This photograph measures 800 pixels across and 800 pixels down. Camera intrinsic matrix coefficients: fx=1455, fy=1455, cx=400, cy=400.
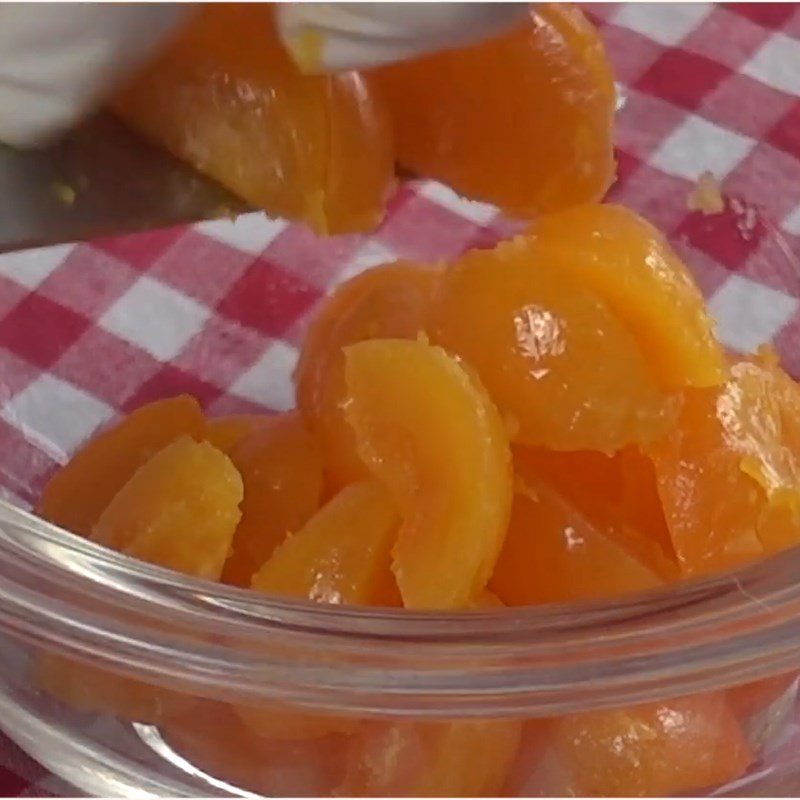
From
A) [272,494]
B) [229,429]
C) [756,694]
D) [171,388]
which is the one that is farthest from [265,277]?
[756,694]

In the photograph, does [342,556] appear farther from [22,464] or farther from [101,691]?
[22,464]

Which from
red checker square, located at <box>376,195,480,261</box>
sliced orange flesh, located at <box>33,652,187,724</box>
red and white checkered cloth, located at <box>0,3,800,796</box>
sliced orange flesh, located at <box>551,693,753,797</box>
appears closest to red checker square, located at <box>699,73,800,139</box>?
red and white checkered cloth, located at <box>0,3,800,796</box>

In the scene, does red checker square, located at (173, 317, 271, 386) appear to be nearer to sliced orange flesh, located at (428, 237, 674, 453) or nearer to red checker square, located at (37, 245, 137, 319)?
red checker square, located at (37, 245, 137, 319)

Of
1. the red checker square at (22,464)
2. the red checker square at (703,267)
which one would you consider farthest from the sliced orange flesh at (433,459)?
the red checker square at (703,267)

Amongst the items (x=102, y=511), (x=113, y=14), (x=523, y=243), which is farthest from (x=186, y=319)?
(x=113, y=14)

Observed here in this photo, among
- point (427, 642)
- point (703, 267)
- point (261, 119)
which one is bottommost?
point (703, 267)
